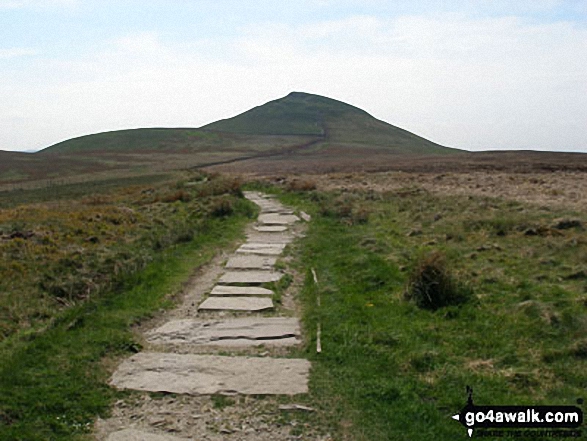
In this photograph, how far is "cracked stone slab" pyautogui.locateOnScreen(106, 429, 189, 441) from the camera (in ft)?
15.7

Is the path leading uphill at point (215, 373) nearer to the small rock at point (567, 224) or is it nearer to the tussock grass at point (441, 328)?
the tussock grass at point (441, 328)

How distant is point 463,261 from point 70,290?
7.14 m

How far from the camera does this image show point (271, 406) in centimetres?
535

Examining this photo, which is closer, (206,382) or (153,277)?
(206,382)

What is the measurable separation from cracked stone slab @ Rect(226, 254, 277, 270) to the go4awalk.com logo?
6.55 metres

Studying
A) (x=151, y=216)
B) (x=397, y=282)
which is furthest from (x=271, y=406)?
(x=151, y=216)

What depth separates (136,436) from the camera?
4.83 meters

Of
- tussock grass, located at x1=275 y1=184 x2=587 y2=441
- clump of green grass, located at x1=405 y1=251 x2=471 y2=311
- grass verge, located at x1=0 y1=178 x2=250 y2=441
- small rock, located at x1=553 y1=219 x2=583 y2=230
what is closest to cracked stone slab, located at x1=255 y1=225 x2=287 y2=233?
tussock grass, located at x1=275 y1=184 x2=587 y2=441

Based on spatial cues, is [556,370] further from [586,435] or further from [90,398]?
[90,398]

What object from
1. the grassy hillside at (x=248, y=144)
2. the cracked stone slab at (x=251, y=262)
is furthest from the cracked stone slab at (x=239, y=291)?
the grassy hillside at (x=248, y=144)

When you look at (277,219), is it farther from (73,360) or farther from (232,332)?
(73,360)

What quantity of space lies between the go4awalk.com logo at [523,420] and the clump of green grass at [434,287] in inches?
124

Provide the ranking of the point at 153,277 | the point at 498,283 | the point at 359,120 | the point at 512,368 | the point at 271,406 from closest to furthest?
the point at 271,406 → the point at 512,368 → the point at 498,283 → the point at 153,277 → the point at 359,120

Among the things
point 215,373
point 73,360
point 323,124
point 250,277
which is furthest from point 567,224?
point 323,124
